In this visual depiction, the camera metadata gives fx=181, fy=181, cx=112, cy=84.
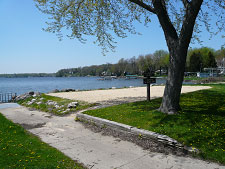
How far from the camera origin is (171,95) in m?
6.97

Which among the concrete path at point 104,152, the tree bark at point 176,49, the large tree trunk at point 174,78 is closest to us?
the concrete path at point 104,152

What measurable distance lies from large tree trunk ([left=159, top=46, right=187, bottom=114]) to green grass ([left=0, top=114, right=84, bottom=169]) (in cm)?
435

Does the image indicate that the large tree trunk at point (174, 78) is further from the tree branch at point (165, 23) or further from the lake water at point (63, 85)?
the lake water at point (63, 85)

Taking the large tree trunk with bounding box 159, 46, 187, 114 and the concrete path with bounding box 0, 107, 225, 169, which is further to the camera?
the large tree trunk with bounding box 159, 46, 187, 114

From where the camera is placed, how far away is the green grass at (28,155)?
12.4 ft

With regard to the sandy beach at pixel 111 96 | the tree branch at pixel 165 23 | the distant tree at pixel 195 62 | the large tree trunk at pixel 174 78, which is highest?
the distant tree at pixel 195 62

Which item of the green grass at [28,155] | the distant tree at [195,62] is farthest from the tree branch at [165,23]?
the distant tree at [195,62]

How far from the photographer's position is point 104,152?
4680 mm

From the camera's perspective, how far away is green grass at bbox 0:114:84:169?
12.4 feet

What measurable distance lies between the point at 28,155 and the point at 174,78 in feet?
17.7

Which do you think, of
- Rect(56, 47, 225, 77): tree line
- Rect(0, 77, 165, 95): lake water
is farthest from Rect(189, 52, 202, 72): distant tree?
Rect(0, 77, 165, 95): lake water

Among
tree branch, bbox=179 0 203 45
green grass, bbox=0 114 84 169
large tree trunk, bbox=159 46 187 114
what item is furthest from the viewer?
large tree trunk, bbox=159 46 187 114

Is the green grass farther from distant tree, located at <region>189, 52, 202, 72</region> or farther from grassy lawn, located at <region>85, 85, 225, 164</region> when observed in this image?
distant tree, located at <region>189, 52, 202, 72</region>

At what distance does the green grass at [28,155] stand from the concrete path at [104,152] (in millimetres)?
315
